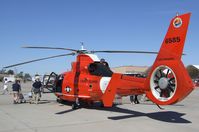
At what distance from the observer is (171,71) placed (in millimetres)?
11000

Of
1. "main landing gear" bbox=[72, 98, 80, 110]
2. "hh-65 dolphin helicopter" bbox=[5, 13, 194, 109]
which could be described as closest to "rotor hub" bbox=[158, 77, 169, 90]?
"hh-65 dolphin helicopter" bbox=[5, 13, 194, 109]

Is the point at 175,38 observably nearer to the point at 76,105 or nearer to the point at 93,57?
the point at 93,57

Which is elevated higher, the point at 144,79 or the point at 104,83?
the point at 144,79

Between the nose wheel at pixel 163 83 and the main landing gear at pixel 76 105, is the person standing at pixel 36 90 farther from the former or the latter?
the nose wheel at pixel 163 83

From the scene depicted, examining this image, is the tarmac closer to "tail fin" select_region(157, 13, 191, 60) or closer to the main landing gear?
the main landing gear

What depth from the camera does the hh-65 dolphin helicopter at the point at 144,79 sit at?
426 inches

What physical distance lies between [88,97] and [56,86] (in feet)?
12.0

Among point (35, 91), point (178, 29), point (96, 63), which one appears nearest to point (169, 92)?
point (178, 29)

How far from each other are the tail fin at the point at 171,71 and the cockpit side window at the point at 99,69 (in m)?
4.19

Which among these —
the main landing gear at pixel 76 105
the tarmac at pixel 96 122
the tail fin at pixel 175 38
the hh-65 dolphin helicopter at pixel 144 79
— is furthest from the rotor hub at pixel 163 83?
the main landing gear at pixel 76 105

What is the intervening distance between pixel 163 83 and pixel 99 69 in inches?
215

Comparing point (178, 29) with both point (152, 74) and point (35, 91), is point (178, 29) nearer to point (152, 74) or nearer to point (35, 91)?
point (152, 74)

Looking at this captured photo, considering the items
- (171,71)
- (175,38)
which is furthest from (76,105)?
(175,38)

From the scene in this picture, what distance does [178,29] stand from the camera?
36.9 feet
